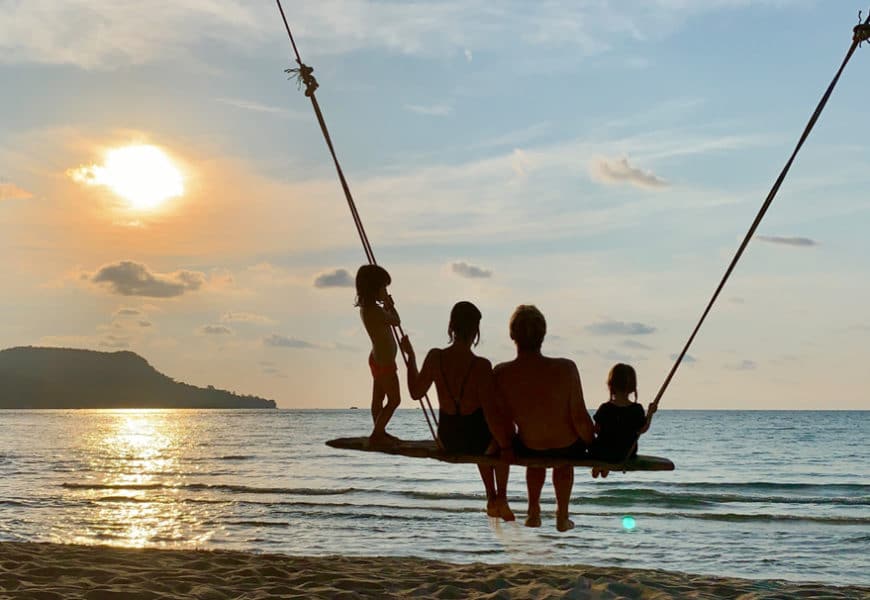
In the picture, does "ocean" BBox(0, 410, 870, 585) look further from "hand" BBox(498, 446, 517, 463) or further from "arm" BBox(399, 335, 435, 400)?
"arm" BBox(399, 335, 435, 400)

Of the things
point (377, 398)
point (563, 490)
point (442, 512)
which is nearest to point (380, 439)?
point (377, 398)

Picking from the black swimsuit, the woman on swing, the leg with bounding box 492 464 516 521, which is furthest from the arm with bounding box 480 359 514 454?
the leg with bounding box 492 464 516 521

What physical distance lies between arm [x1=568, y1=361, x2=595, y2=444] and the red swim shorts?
1.24m

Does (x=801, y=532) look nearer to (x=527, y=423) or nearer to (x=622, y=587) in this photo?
(x=622, y=587)

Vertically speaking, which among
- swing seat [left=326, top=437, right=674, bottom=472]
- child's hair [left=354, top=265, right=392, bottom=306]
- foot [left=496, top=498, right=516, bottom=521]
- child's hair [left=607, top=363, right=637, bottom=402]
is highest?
child's hair [left=354, top=265, right=392, bottom=306]

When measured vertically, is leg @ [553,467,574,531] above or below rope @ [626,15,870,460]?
below

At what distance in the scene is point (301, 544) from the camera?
15141 millimetres

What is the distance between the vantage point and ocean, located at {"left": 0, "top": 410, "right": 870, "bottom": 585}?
14.5 m

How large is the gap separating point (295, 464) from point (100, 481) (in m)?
8.55

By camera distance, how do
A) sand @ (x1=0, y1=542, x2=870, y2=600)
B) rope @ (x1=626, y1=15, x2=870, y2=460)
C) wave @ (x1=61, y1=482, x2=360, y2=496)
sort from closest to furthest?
rope @ (x1=626, y1=15, x2=870, y2=460), sand @ (x1=0, y1=542, x2=870, y2=600), wave @ (x1=61, y1=482, x2=360, y2=496)

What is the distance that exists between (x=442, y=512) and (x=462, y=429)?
1308 centimetres

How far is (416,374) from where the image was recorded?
22.1ft

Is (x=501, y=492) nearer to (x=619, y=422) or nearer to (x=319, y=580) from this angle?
(x=619, y=422)

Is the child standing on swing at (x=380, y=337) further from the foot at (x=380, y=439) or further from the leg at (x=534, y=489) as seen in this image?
the leg at (x=534, y=489)
